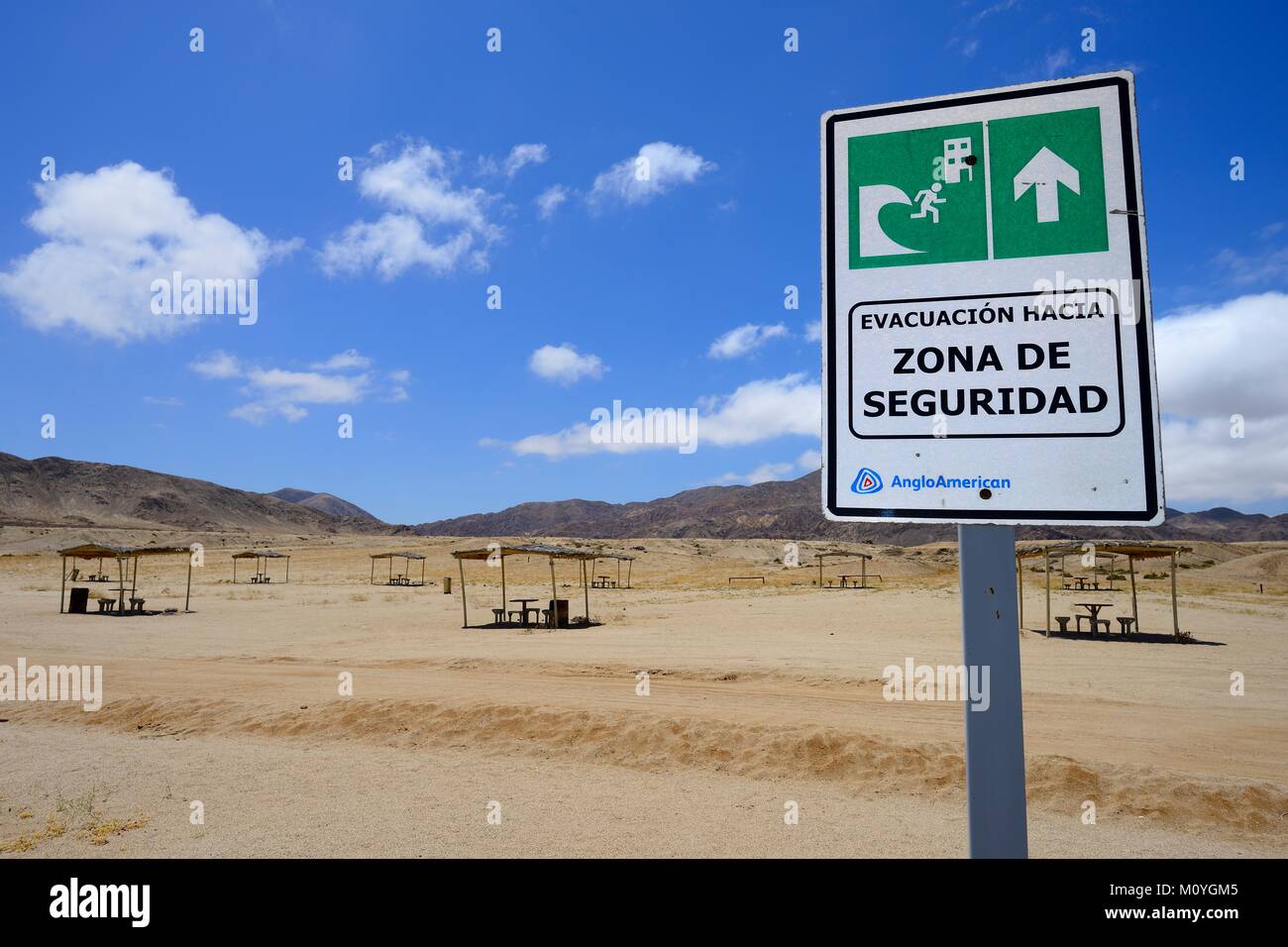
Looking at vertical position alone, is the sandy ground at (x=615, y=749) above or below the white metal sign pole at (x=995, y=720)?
below

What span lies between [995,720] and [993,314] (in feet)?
2.57

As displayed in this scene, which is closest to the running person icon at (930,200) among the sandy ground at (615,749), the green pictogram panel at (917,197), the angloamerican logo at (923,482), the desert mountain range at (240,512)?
the green pictogram panel at (917,197)

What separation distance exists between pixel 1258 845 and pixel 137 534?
114 metres

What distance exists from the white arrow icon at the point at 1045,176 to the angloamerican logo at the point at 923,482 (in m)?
0.58

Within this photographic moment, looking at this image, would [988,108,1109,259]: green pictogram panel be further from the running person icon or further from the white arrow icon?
the running person icon

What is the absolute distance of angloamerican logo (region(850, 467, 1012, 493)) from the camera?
4.71 ft

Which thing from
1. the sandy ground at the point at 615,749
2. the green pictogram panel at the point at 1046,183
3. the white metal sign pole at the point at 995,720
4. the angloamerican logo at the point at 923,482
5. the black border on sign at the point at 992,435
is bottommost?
the sandy ground at the point at 615,749

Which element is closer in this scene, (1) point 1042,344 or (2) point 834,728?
(1) point 1042,344

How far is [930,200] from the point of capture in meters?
1.58

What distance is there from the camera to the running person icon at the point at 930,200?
157 cm

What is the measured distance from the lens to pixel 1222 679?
13500mm

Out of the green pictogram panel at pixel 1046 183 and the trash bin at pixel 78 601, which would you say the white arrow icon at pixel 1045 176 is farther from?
the trash bin at pixel 78 601
